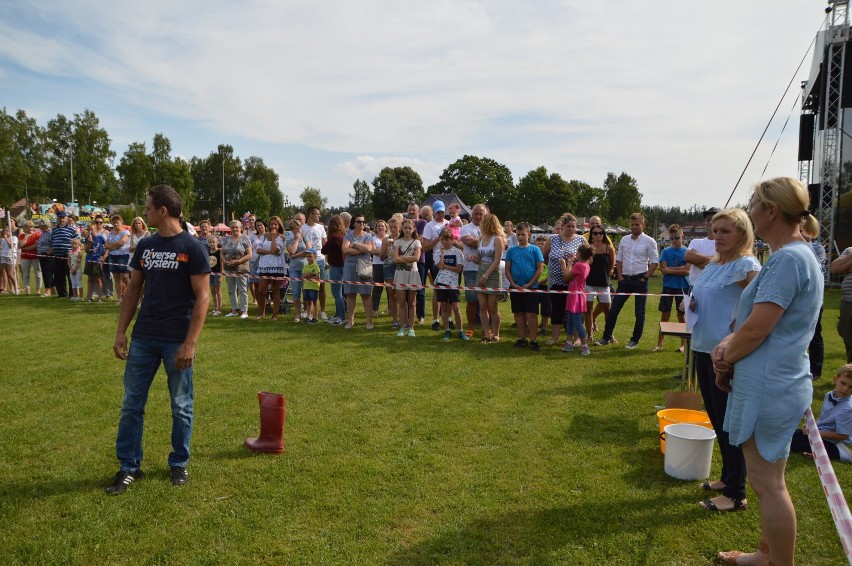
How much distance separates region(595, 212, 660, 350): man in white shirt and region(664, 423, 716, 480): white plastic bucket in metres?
4.55

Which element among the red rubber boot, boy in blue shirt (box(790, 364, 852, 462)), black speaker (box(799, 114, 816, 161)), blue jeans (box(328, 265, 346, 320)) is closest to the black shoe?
the red rubber boot

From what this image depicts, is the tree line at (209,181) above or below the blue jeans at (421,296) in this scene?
above

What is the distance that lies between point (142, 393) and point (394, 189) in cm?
7634

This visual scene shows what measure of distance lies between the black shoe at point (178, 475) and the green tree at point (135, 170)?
68.0m

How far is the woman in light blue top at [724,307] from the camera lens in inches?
137

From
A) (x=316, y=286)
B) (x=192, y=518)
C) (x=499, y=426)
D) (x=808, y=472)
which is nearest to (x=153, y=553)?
(x=192, y=518)

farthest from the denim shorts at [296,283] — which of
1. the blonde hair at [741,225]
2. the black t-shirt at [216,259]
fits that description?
the blonde hair at [741,225]

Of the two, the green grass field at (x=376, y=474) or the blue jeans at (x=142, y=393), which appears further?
the blue jeans at (x=142, y=393)

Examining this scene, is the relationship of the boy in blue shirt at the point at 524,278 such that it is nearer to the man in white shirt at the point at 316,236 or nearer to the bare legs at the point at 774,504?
the man in white shirt at the point at 316,236

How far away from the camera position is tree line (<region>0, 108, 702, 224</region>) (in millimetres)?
60938

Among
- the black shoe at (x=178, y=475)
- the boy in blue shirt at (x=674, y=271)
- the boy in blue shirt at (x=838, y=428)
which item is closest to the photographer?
the black shoe at (x=178, y=475)

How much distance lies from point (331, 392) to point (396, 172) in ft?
249

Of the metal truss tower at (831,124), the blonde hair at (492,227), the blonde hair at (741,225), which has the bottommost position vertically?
the blonde hair at (741,225)

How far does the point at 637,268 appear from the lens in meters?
8.51
